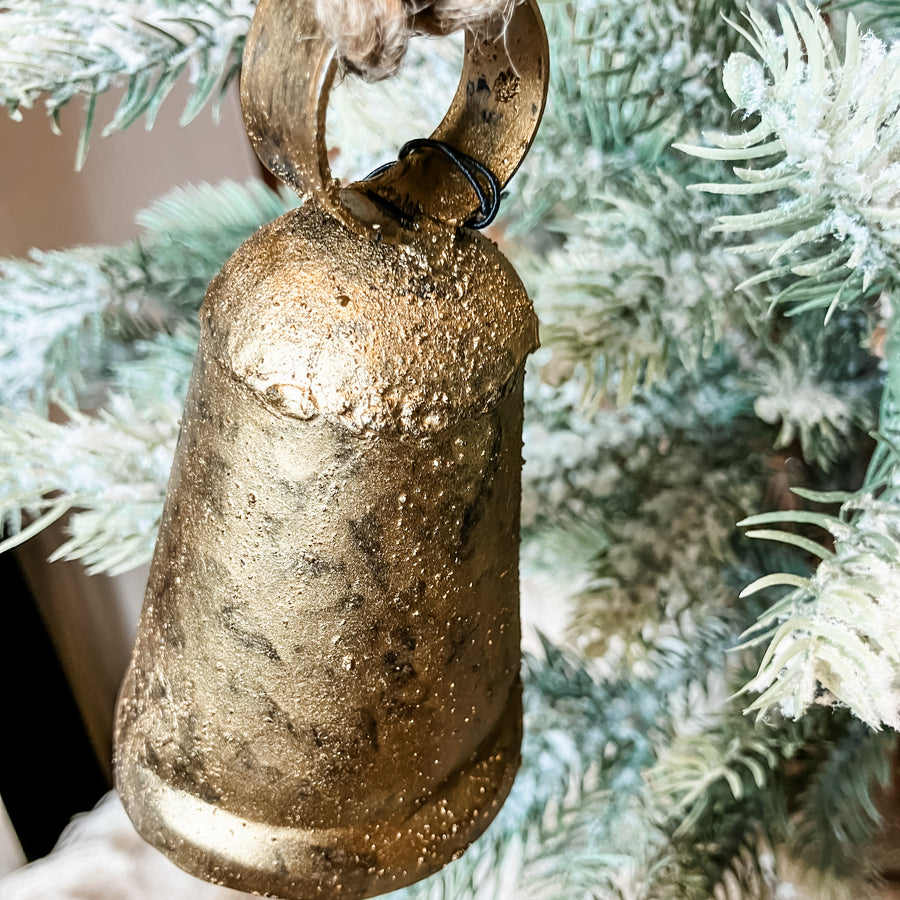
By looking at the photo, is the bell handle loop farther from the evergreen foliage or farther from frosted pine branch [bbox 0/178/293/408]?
frosted pine branch [bbox 0/178/293/408]

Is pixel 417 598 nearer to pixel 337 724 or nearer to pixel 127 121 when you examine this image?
pixel 337 724

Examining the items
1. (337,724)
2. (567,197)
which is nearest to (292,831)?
(337,724)

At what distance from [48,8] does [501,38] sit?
7.3 inches

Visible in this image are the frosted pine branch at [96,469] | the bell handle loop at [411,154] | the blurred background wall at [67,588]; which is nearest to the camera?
the bell handle loop at [411,154]

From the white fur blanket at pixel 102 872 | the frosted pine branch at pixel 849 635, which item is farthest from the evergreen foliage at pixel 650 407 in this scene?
the white fur blanket at pixel 102 872

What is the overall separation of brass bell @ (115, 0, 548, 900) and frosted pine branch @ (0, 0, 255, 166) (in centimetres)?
13

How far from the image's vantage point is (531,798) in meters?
0.41

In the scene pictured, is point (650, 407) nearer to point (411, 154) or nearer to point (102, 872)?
point (411, 154)

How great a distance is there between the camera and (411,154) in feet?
0.82

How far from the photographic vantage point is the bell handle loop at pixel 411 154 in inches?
7.7

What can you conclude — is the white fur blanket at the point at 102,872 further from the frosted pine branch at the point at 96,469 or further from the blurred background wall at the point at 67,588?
the frosted pine branch at the point at 96,469

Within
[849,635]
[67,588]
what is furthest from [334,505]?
[67,588]

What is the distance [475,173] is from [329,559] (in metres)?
0.13

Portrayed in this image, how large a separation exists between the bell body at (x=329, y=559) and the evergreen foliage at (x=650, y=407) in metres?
0.09
